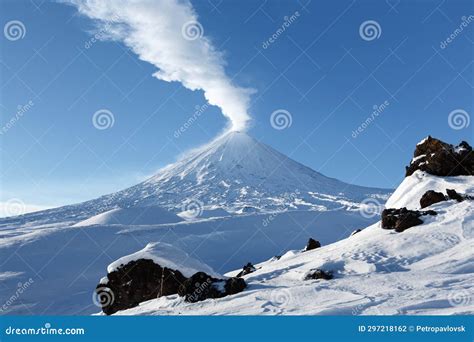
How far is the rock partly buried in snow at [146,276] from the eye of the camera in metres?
15.7

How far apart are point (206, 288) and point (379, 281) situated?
16.2ft

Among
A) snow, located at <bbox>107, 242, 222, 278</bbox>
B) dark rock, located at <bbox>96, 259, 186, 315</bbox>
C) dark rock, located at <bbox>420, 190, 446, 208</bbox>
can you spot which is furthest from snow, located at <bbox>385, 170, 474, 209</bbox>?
dark rock, located at <bbox>96, 259, 186, 315</bbox>

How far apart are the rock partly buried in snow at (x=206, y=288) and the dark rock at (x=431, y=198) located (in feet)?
37.6

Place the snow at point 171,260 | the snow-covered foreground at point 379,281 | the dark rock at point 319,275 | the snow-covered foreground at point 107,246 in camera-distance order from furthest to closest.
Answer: the snow-covered foreground at point 107,246 → the snow at point 171,260 → the dark rock at point 319,275 → the snow-covered foreground at point 379,281

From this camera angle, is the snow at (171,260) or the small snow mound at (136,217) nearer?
the snow at (171,260)

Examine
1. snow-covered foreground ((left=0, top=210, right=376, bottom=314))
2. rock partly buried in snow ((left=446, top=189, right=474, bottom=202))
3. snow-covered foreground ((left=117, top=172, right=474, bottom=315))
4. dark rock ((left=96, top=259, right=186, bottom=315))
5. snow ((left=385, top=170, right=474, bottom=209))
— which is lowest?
snow-covered foreground ((left=117, top=172, right=474, bottom=315))

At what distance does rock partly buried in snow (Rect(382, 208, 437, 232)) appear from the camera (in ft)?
56.9

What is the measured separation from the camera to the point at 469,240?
14711 millimetres

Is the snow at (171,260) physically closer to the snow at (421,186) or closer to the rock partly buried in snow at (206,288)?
the rock partly buried in snow at (206,288)

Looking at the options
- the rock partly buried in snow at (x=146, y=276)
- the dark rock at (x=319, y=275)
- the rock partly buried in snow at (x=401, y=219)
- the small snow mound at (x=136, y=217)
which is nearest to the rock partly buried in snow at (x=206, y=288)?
the dark rock at (x=319, y=275)

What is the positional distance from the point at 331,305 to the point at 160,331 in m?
4.05

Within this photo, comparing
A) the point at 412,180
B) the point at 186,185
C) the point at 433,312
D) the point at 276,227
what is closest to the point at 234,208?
the point at 186,185

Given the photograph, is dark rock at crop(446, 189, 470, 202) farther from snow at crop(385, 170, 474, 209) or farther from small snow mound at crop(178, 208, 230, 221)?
small snow mound at crop(178, 208, 230, 221)

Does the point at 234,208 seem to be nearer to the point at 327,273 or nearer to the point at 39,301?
the point at 39,301
